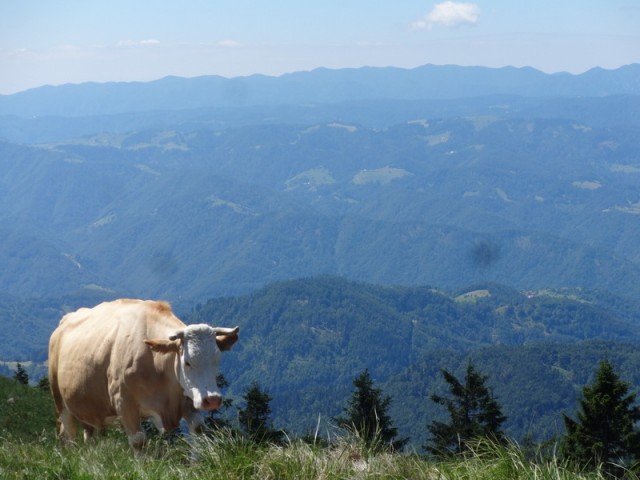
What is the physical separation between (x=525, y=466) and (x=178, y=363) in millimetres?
4946

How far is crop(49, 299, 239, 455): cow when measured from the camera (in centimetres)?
1147

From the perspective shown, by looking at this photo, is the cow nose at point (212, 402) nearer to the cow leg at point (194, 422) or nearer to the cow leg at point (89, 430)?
the cow leg at point (194, 422)

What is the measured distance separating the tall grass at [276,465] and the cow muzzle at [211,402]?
36.8 inches

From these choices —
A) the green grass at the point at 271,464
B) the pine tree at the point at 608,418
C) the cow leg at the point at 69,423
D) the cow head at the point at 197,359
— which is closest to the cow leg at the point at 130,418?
the cow head at the point at 197,359

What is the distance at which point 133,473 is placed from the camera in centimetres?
897

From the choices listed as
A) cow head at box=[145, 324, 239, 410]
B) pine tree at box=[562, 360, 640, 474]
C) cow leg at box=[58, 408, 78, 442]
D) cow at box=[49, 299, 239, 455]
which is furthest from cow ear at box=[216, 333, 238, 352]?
pine tree at box=[562, 360, 640, 474]

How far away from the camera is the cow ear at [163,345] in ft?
38.2

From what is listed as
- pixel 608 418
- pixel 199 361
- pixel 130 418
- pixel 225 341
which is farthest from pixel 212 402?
pixel 608 418

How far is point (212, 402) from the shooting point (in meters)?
11.2

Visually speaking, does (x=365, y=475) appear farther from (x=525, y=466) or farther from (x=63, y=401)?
(x=63, y=401)

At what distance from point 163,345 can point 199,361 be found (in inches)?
25.0

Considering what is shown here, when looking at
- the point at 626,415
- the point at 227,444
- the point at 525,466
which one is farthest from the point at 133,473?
the point at 626,415

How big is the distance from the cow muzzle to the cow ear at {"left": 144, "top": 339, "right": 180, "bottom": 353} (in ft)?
2.91

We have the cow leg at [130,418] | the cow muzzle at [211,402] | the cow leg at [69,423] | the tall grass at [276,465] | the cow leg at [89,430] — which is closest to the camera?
the tall grass at [276,465]
